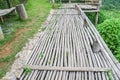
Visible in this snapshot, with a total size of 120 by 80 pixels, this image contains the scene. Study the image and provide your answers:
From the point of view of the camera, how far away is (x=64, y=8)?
1190 centimetres

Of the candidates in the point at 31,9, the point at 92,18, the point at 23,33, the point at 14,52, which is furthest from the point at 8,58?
the point at 92,18

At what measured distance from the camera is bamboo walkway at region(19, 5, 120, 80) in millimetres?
4352

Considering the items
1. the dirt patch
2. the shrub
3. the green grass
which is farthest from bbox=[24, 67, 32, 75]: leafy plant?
the shrub

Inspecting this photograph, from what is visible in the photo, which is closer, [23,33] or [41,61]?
[41,61]

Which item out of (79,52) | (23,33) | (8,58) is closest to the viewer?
(79,52)

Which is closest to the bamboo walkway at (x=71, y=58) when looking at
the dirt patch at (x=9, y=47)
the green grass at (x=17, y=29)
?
the green grass at (x=17, y=29)

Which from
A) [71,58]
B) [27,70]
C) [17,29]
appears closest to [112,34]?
[71,58]

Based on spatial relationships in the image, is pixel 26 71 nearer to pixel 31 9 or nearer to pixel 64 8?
pixel 64 8

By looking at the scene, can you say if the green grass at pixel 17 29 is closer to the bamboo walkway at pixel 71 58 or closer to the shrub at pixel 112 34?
the bamboo walkway at pixel 71 58

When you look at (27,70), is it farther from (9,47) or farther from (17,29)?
(17,29)

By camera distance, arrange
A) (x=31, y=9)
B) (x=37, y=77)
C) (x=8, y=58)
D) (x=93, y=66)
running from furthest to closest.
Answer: (x=31, y=9)
(x=8, y=58)
(x=93, y=66)
(x=37, y=77)

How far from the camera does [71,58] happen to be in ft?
17.0

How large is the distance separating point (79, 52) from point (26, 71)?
1819 millimetres

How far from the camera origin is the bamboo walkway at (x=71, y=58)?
4.35m
